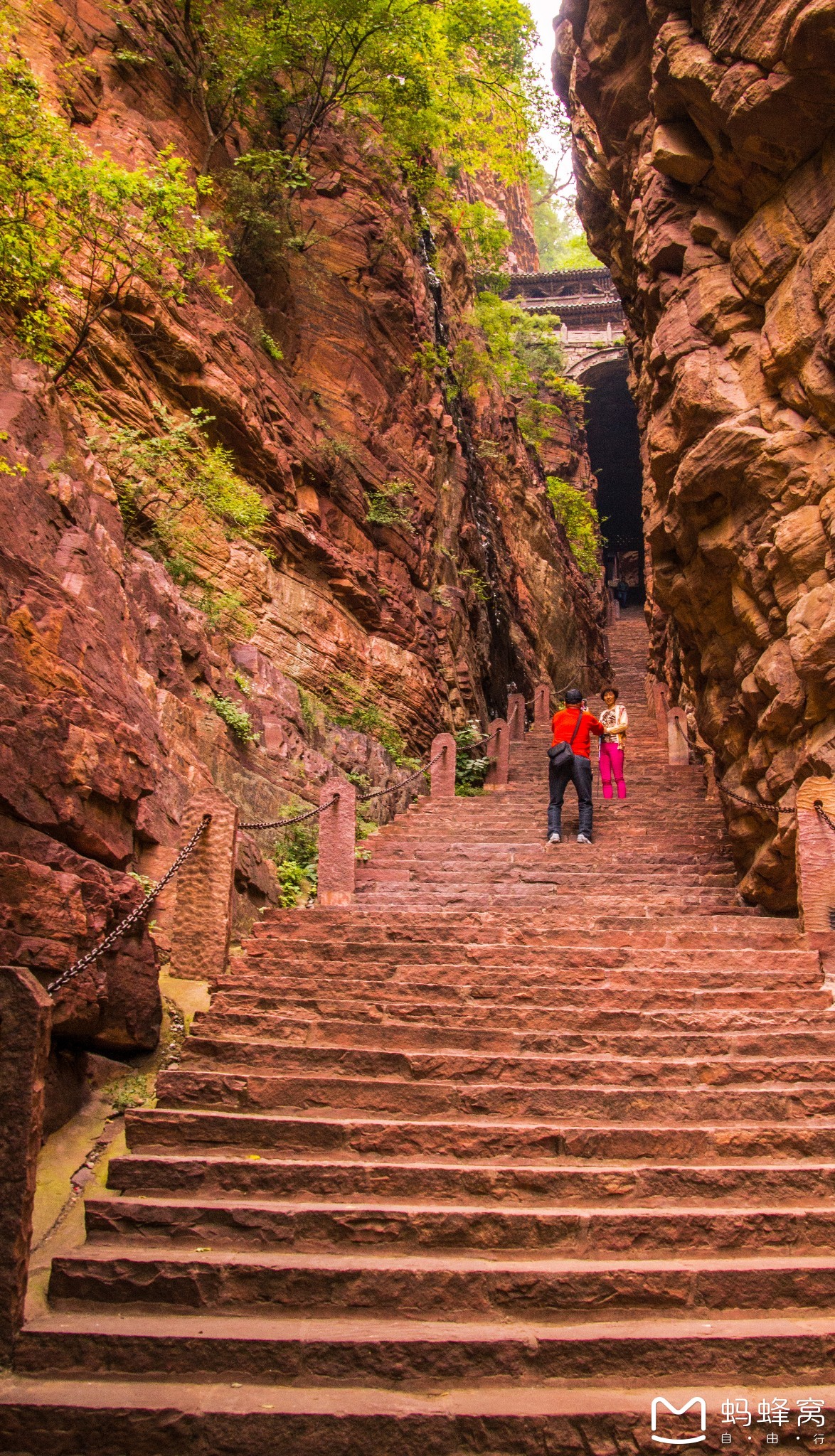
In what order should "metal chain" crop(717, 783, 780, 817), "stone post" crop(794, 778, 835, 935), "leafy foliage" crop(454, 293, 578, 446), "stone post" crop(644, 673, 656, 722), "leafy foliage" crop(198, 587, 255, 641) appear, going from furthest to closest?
"leafy foliage" crop(454, 293, 578, 446) → "stone post" crop(644, 673, 656, 722) → "leafy foliage" crop(198, 587, 255, 641) → "metal chain" crop(717, 783, 780, 817) → "stone post" crop(794, 778, 835, 935)

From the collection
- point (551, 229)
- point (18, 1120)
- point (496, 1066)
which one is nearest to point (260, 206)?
point (496, 1066)

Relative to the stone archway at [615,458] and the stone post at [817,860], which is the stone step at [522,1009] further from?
the stone archway at [615,458]

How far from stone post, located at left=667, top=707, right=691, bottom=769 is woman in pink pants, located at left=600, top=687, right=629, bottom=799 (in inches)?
153

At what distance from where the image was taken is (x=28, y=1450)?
3.08 metres

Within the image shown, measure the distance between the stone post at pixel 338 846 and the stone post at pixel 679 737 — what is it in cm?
854

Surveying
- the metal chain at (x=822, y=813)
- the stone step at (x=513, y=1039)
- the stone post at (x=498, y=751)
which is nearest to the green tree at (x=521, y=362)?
the stone post at (x=498, y=751)

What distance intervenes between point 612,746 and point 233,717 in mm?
5115

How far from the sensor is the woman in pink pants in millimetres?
11773

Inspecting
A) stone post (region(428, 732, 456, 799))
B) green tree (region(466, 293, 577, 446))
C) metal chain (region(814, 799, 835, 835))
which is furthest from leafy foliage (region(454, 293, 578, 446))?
metal chain (region(814, 799, 835, 835))

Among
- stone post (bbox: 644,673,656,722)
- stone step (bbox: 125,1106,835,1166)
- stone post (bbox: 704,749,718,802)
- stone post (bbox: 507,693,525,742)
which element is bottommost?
stone step (bbox: 125,1106,835,1166)

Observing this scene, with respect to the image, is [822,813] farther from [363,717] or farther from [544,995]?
[363,717]

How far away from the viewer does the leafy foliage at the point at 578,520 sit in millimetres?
32125

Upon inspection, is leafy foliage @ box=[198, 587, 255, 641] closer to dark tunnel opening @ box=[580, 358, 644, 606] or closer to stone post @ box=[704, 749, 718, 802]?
stone post @ box=[704, 749, 718, 802]

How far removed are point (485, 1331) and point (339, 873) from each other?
17.1ft
